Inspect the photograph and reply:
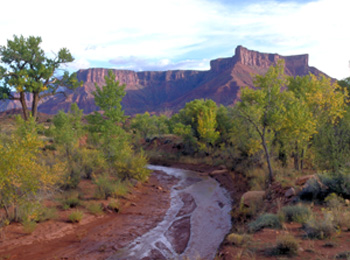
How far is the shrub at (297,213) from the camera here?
372 inches

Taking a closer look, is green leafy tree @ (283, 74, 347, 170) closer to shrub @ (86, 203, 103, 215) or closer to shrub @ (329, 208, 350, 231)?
shrub @ (329, 208, 350, 231)


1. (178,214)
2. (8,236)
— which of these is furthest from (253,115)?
(8,236)

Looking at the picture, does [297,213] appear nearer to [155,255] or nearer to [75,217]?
[155,255]

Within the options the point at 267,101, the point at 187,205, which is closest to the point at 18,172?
the point at 187,205

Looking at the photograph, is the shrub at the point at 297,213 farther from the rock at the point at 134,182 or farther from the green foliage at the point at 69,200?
the rock at the point at 134,182

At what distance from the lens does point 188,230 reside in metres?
12.7

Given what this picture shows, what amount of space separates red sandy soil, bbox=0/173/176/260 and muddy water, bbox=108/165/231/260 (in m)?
0.61

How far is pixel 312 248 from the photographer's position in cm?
705

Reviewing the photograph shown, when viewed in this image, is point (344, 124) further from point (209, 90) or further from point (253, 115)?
point (209, 90)

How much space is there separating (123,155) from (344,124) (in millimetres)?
14116

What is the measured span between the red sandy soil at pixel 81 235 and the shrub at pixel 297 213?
641 cm

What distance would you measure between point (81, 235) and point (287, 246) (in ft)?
27.4

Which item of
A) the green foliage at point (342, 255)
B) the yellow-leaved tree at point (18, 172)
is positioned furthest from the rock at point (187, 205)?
the green foliage at point (342, 255)

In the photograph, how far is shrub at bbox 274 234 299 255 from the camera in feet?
22.7
